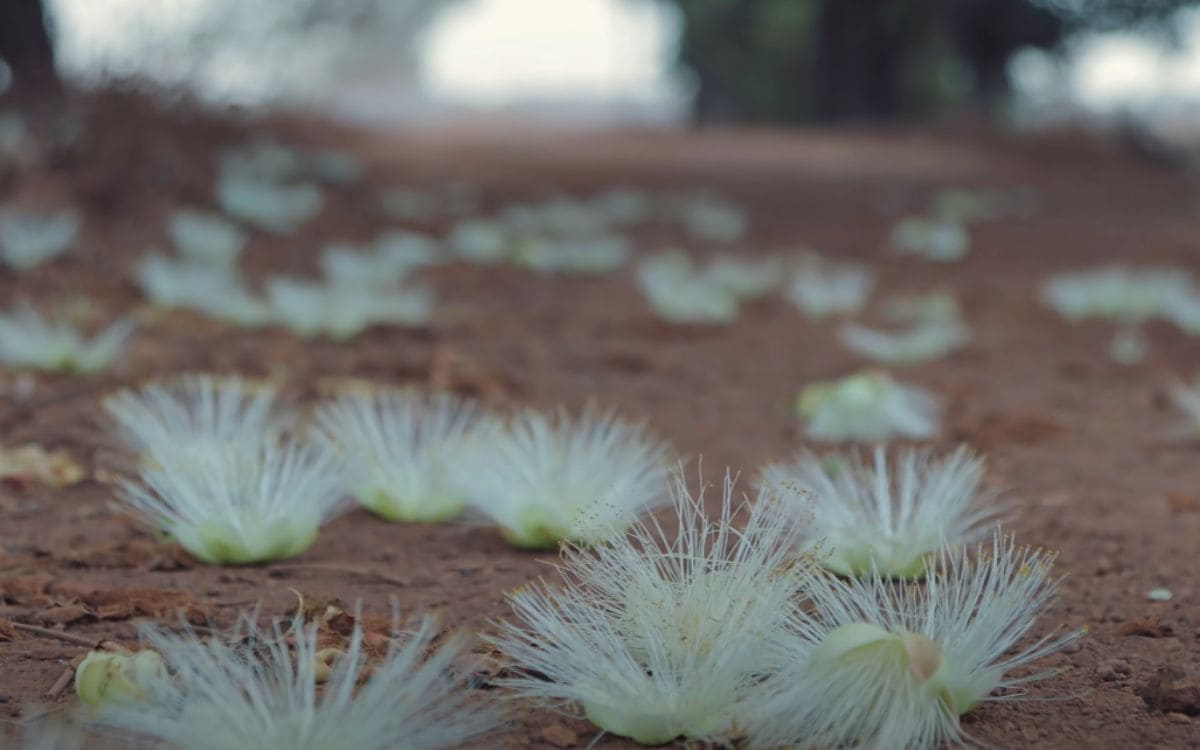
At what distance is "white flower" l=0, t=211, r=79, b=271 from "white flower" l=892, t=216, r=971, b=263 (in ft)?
14.5

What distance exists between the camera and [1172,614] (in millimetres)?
2287

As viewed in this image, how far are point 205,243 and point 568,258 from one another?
5.93 ft

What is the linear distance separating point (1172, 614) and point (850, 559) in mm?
519

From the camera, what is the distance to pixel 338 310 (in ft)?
15.8

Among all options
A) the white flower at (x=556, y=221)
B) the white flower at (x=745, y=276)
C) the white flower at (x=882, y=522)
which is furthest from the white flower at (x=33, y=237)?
the white flower at (x=882, y=522)

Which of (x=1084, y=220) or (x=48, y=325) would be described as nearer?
(x=48, y=325)

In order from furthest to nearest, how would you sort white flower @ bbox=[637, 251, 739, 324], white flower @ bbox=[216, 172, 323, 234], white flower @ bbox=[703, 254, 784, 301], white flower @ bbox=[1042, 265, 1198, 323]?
white flower @ bbox=[216, 172, 323, 234] → white flower @ bbox=[703, 254, 784, 301] → white flower @ bbox=[1042, 265, 1198, 323] → white flower @ bbox=[637, 251, 739, 324]

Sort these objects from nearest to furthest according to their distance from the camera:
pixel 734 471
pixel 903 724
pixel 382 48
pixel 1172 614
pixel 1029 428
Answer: pixel 903 724 < pixel 1172 614 < pixel 734 471 < pixel 1029 428 < pixel 382 48

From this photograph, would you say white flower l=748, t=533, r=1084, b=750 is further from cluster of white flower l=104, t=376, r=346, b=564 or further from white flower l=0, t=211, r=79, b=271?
white flower l=0, t=211, r=79, b=271

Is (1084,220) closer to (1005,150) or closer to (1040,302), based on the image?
(1040,302)

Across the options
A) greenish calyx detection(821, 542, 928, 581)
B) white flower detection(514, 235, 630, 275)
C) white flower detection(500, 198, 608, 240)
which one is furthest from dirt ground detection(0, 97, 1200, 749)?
white flower detection(500, 198, 608, 240)

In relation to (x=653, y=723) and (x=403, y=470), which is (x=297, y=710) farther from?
(x=403, y=470)

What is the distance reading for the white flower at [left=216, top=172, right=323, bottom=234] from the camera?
7191 mm

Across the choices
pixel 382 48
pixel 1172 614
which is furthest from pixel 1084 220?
pixel 382 48
